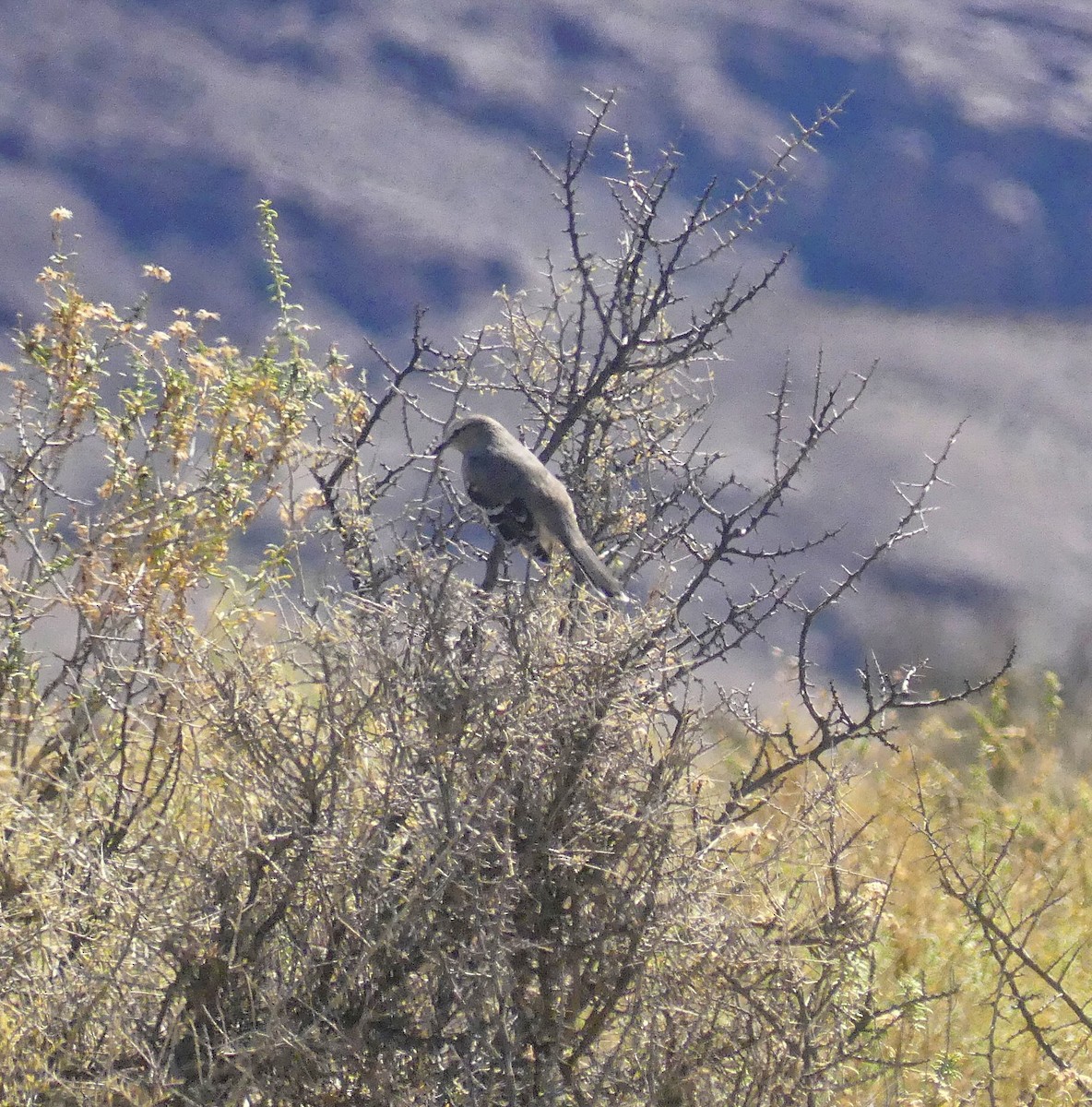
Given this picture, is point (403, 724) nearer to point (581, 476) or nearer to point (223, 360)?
point (581, 476)

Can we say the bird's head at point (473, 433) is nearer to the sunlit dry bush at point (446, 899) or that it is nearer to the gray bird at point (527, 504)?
the gray bird at point (527, 504)

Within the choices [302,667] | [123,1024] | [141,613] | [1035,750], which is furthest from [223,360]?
[1035,750]

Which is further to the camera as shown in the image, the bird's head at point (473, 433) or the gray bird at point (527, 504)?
the bird's head at point (473, 433)

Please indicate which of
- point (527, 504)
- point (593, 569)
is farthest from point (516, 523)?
point (593, 569)

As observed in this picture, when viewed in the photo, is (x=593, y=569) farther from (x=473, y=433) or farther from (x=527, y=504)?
(x=473, y=433)

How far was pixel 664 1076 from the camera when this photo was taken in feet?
9.01

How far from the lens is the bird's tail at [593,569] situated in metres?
3.82

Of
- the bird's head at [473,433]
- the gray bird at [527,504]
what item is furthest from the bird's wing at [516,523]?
the bird's head at [473,433]

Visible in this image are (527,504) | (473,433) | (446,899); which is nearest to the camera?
(446,899)

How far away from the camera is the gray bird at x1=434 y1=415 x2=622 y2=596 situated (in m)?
3.96

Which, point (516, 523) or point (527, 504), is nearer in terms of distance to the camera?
point (516, 523)

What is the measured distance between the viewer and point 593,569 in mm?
3887

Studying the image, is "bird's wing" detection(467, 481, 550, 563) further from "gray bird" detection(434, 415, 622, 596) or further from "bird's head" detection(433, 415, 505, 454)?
"bird's head" detection(433, 415, 505, 454)

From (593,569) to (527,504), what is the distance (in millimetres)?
349
